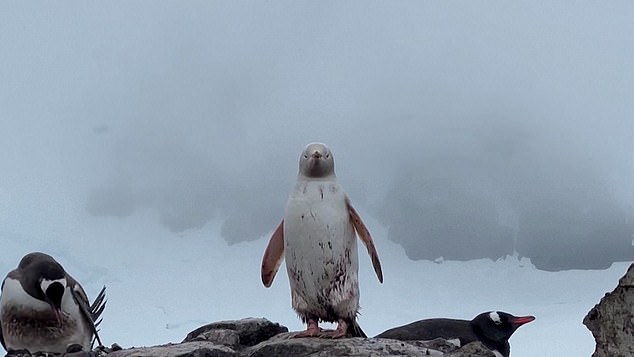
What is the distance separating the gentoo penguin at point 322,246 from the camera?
4793 mm

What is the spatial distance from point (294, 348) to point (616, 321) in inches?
63.9

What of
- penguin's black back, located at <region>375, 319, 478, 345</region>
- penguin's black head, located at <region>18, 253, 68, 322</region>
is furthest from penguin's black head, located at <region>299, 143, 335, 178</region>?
penguin's black back, located at <region>375, 319, 478, 345</region>

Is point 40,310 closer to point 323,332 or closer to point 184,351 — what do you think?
point 184,351

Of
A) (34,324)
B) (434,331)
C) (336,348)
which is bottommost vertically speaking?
(336,348)

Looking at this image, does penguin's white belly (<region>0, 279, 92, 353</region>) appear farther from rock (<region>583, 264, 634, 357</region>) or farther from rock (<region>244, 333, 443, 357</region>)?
rock (<region>583, 264, 634, 357</region>)

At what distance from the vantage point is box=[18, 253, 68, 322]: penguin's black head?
5027mm

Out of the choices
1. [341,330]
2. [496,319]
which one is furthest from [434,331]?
[341,330]

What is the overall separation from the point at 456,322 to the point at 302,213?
8.28 ft

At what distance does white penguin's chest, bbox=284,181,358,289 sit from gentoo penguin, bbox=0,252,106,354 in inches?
50.8

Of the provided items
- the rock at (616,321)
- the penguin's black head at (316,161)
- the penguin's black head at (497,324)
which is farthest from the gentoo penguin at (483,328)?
the rock at (616,321)

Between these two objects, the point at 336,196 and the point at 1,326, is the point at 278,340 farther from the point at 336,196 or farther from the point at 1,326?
the point at 1,326

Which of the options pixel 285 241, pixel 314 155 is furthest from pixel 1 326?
pixel 314 155

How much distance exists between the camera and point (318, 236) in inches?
188

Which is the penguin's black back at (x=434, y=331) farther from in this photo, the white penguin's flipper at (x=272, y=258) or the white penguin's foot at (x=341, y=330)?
the white penguin's foot at (x=341, y=330)
